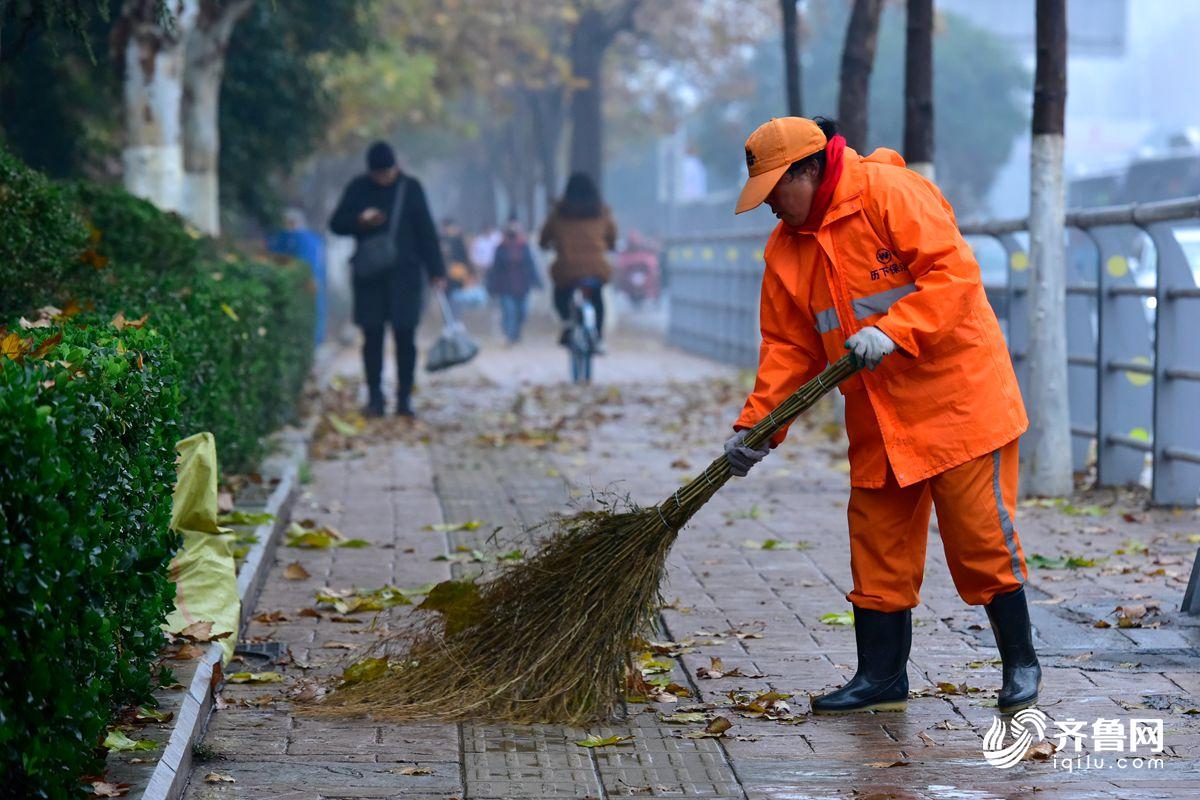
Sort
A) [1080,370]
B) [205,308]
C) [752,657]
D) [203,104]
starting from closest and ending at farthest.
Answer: [752,657]
[205,308]
[1080,370]
[203,104]

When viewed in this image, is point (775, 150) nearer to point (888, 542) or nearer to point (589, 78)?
point (888, 542)

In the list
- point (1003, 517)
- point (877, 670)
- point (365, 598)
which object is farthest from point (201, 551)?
point (1003, 517)

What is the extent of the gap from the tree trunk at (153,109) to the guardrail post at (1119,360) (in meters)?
6.74

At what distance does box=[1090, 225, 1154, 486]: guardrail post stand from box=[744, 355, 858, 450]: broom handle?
526 centimetres

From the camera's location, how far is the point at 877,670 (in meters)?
5.25

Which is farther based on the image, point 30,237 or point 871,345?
point 30,237

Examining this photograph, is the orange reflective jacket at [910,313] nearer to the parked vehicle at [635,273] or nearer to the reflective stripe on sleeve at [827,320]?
the reflective stripe on sleeve at [827,320]

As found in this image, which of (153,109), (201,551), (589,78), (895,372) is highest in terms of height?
(589,78)

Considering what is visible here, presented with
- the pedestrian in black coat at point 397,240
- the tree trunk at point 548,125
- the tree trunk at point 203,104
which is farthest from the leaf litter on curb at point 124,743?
the tree trunk at point 548,125

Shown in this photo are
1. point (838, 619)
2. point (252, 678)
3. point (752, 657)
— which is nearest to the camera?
point (252, 678)

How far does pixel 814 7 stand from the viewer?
53906 mm

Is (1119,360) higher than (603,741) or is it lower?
higher

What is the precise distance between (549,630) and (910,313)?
56.3 inches

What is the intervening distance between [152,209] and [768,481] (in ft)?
12.8
